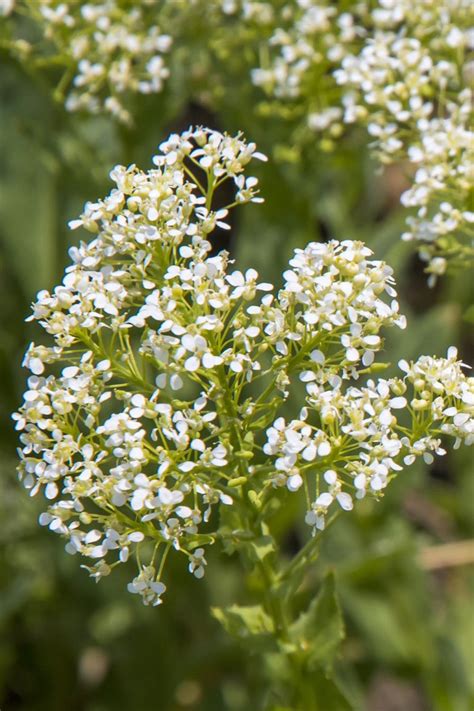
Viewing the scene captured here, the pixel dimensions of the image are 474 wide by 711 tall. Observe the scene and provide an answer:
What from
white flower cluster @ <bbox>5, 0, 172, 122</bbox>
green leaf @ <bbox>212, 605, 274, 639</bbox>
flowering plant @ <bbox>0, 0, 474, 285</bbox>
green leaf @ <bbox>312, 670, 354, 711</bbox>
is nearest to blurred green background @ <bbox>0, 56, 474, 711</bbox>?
flowering plant @ <bbox>0, 0, 474, 285</bbox>

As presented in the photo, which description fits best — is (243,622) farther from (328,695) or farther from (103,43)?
(103,43)

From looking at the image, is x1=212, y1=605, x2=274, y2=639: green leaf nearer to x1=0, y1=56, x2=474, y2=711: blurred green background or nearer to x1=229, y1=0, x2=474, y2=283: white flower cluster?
x1=229, y1=0, x2=474, y2=283: white flower cluster

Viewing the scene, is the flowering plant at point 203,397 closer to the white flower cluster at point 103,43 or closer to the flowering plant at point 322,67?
the flowering plant at point 322,67

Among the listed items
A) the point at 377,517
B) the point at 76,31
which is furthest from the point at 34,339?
the point at 377,517

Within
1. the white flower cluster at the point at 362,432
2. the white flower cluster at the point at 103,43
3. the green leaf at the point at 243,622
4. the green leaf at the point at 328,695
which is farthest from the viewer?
the white flower cluster at the point at 103,43

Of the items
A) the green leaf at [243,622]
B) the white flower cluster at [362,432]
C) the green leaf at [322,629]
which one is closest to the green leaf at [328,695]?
the green leaf at [322,629]

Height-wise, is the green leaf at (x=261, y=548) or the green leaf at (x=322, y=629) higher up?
the green leaf at (x=261, y=548)

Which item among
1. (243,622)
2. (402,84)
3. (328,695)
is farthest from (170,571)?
(402,84)
